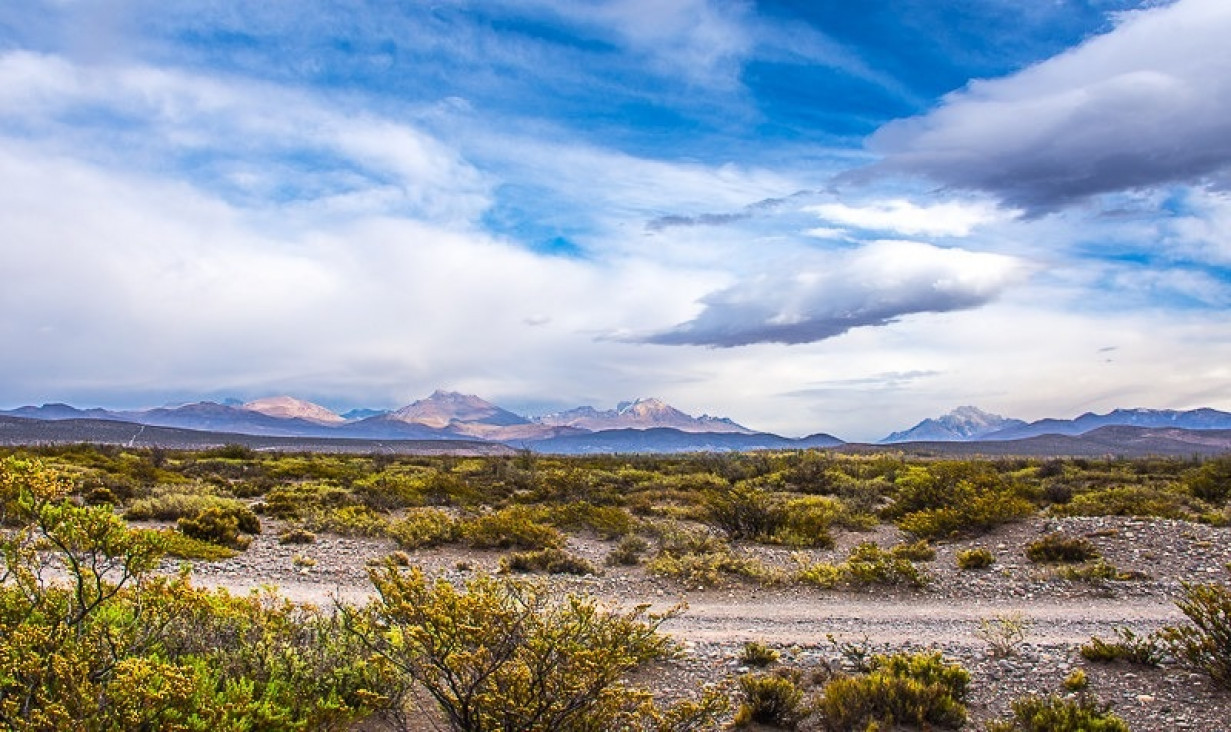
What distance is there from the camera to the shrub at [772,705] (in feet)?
24.7

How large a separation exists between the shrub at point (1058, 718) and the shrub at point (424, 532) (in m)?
14.5

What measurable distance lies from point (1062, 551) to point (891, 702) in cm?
1167

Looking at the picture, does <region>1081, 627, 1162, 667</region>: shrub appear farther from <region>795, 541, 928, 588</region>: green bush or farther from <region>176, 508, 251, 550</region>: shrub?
<region>176, 508, 251, 550</region>: shrub

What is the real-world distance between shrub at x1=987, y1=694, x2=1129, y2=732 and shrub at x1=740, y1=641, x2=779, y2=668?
271 centimetres

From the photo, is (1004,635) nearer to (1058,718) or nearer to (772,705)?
(1058,718)

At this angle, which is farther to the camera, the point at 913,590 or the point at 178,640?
the point at 913,590

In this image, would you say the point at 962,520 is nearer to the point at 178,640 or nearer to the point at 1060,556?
the point at 1060,556

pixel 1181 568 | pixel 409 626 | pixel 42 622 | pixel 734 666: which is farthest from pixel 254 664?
pixel 1181 568

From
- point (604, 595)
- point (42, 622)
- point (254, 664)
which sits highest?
point (42, 622)

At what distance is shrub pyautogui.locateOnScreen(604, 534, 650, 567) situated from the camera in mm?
17531

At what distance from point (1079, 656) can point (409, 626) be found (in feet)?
28.1

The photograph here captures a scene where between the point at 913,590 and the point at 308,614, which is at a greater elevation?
the point at 308,614

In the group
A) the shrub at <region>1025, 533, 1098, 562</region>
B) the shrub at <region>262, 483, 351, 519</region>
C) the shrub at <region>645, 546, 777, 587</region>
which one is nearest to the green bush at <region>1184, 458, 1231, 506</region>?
the shrub at <region>1025, 533, 1098, 562</region>

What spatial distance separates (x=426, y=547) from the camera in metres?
19.2
